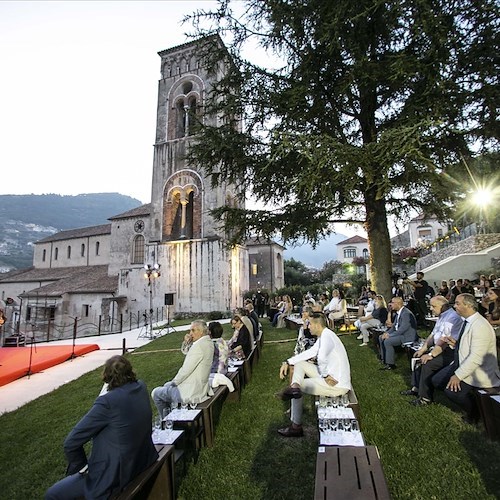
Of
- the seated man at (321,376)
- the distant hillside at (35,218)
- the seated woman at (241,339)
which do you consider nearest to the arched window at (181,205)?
the seated woman at (241,339)

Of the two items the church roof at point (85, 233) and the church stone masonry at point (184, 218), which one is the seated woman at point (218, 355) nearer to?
the church stone masonry at point (184, 218)

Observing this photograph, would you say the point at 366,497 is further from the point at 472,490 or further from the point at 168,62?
the point at 168,62

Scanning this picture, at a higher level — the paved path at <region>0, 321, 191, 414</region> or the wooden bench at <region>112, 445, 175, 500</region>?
the wooden bench at <region>112, 445, 175, 500</region>

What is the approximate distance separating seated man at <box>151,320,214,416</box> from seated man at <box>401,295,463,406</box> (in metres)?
3.05

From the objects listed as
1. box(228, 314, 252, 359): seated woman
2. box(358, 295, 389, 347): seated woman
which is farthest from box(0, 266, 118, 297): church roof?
box(358, 295, 389, 347): seated woman

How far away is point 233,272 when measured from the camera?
24.3 m

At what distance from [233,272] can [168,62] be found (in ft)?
62.9

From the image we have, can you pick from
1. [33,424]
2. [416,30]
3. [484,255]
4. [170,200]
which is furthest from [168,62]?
[33,424]

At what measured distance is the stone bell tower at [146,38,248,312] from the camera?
2312 cm

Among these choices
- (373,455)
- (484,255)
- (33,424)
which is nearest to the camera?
(373,455)

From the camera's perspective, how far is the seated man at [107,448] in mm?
2312

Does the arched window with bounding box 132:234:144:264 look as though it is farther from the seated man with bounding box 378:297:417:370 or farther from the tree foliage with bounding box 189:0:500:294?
the seated man with bounding box 378:297:417:370

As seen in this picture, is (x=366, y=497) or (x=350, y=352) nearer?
(x=366, y=497)

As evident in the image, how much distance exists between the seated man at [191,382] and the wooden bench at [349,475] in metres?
1.93
